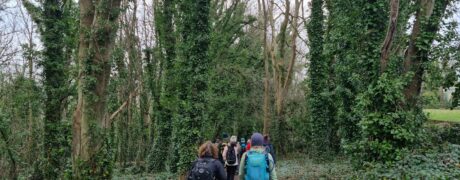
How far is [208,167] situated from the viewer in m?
5.86

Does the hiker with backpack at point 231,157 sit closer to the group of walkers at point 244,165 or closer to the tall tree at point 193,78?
the tall tree at point 193,78

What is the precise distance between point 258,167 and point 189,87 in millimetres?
8859

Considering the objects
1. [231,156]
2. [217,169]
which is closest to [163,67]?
[231,156]

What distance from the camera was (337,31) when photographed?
1711 cm

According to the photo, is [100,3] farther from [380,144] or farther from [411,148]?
[411,148]

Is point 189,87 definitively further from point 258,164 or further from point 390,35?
point 258,164

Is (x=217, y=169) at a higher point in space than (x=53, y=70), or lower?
lower

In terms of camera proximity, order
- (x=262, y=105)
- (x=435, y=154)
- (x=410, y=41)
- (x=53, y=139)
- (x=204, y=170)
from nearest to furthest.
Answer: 1. (x=204, y=170)
2. (x=435, y=154)
3. (x=410, y=41)
4. (x=53, y=139)
5. (x=262, y=105)

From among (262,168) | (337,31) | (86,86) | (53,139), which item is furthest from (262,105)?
(262,168)

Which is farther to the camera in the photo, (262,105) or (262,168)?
(262,105)

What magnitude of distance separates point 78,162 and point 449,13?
13.3 metres

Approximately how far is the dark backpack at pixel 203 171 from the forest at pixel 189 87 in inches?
170

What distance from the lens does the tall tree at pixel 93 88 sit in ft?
30.5

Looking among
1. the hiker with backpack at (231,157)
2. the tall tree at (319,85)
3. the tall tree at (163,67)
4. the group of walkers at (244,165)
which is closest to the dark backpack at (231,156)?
the hiker with backpack at (231,157)
